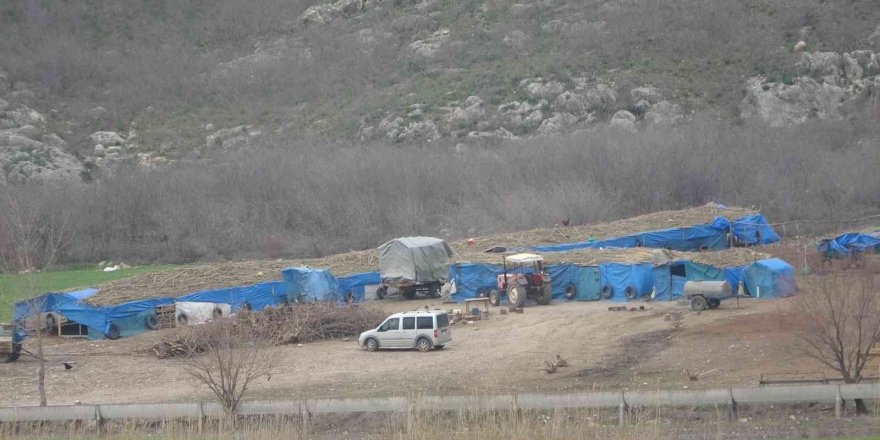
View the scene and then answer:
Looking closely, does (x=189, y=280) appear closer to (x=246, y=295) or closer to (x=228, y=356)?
(x=246, y=295)

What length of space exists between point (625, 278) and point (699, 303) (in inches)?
243

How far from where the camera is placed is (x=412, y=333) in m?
33.7

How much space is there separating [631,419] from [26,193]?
223 feet

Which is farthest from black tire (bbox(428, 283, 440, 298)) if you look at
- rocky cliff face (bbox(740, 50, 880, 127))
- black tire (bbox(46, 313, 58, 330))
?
rocky cliff face (bbox(740, 50, 880, 127))

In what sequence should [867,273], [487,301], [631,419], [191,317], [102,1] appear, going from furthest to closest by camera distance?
[102,1] → [487,301] → [191,317] → [867,273] → [631,419]

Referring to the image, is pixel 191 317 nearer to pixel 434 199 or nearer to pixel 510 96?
pixel 434 199

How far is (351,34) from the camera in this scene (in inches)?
4412

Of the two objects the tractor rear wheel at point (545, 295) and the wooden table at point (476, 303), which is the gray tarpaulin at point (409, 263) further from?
the tractor rear wheel at point (545, 295)

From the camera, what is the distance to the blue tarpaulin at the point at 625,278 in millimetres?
42219

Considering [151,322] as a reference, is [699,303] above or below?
below

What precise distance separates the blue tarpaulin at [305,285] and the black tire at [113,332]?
7051 mm

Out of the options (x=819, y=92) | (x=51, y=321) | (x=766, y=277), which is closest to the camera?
(x=766, y=277)

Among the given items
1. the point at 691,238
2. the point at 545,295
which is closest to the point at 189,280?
the point at 545,295

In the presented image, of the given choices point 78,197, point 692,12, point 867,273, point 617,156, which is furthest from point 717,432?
point 692,12
